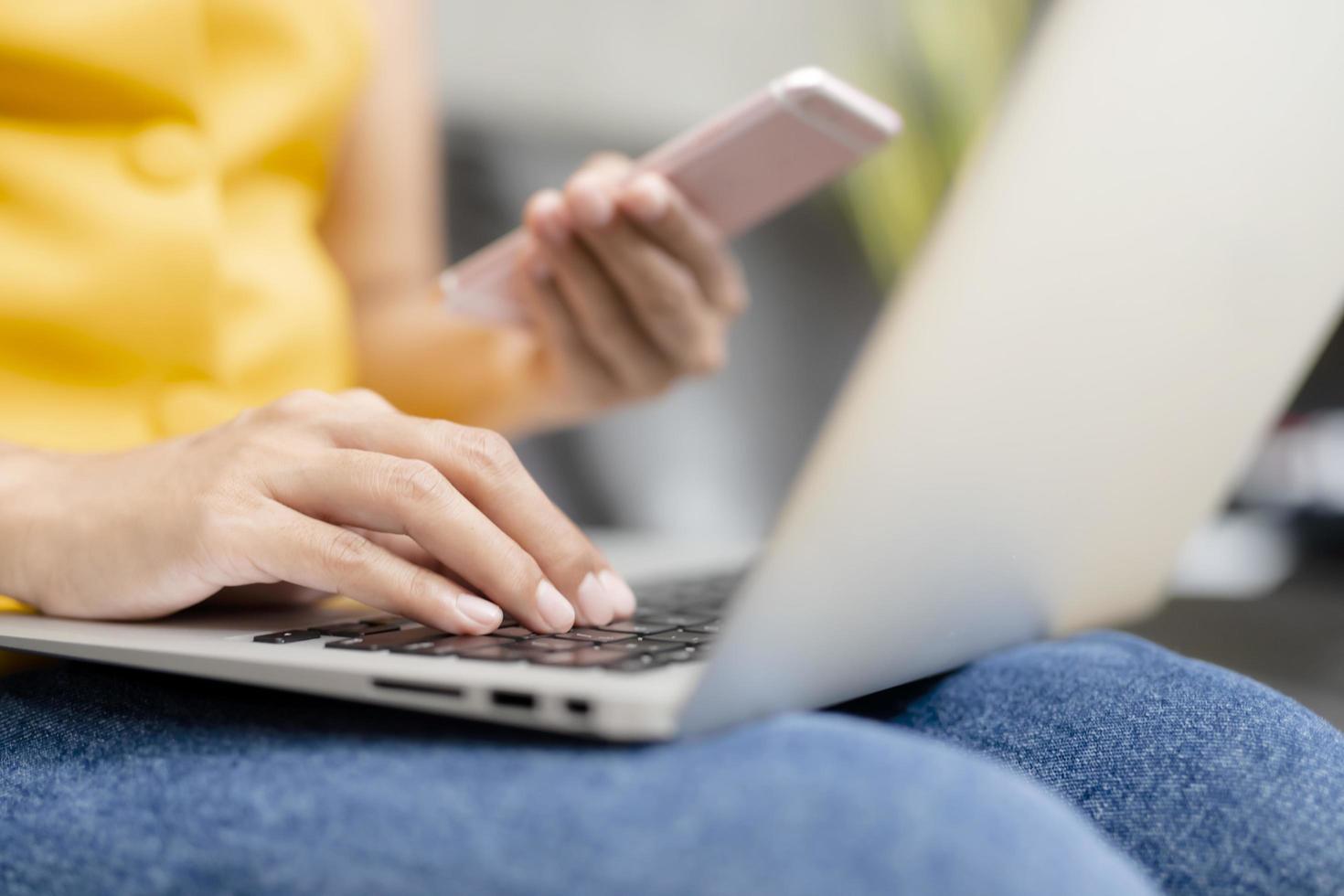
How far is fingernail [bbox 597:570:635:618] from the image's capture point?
42cm

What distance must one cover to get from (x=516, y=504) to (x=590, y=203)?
1.03ft

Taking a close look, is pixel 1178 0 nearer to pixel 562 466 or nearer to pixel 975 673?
pixel 975 673

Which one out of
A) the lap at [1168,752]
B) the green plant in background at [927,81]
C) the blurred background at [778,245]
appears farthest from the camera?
the green plant in background at [927,81]

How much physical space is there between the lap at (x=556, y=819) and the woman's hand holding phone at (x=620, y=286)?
404 millimetres

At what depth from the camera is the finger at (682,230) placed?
65cm

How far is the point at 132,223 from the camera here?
0.59 metres

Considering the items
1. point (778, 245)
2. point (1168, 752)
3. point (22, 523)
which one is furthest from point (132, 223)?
point (778, 245)

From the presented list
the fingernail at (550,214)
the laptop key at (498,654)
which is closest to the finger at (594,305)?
the fingernail at (550,214)

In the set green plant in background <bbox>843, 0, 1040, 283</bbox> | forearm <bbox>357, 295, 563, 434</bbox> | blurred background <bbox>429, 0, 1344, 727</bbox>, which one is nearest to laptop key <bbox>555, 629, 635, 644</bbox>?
forearm <bbox>357, 295, 563, 434</bbox>

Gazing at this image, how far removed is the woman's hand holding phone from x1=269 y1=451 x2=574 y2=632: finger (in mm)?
308

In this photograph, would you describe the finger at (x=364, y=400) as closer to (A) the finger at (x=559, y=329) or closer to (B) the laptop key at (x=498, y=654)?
(B) the laptop key at (x=498, y=654)

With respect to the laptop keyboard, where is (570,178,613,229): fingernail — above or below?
above

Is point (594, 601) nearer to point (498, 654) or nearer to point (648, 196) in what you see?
point (498, 654)

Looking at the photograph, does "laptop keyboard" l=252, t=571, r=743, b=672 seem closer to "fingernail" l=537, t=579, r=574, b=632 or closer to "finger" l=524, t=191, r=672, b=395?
"fingernail" l=537, t=579, r=574, b=632
